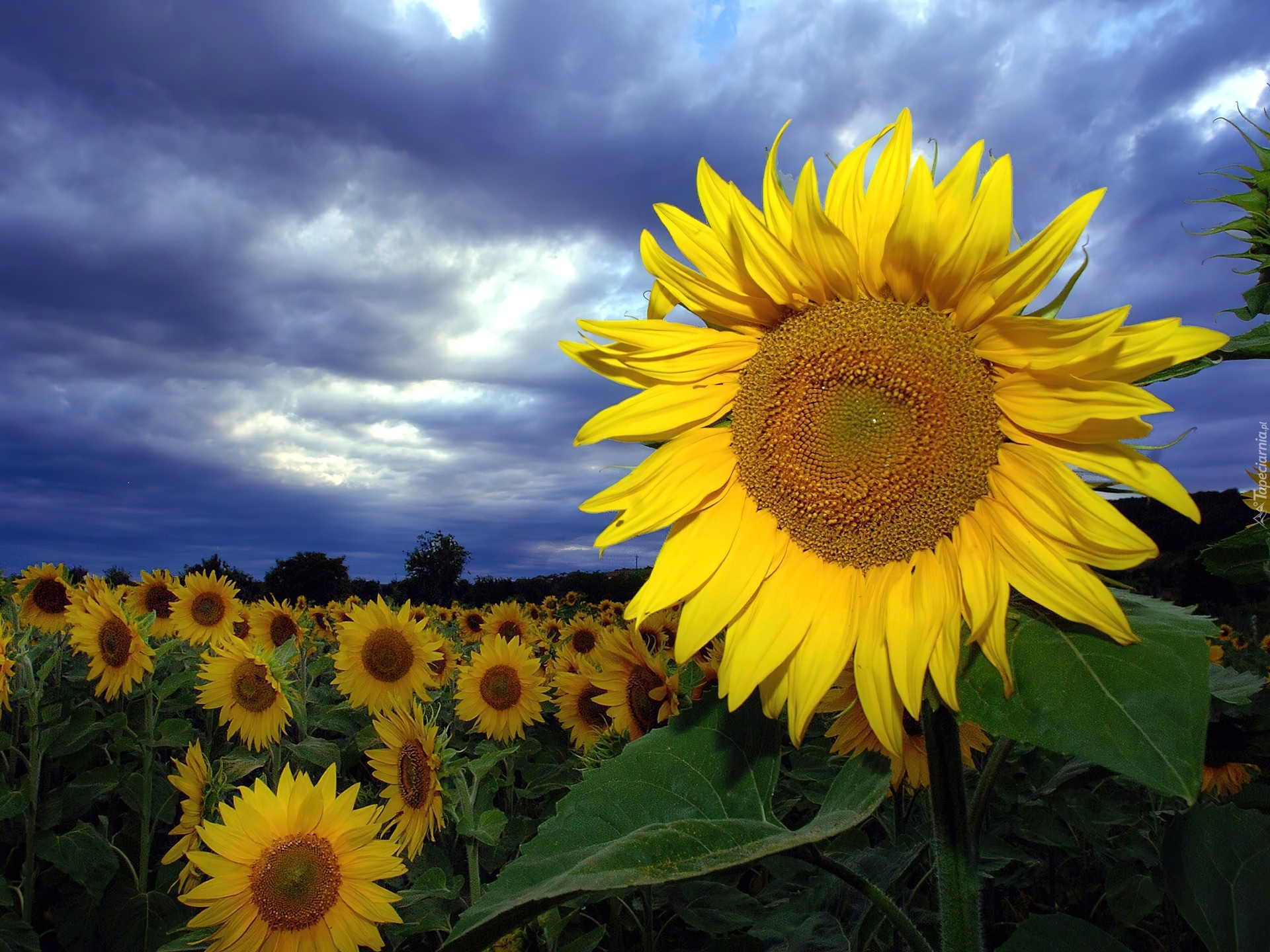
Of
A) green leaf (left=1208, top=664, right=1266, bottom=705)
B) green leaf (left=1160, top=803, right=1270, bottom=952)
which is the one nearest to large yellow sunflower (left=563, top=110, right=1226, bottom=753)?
green leaf (left=1208, top=664, right=1266, bottom=705)

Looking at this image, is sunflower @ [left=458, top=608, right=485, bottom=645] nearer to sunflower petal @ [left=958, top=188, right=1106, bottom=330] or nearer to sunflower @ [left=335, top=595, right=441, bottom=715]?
sunflower @ [left=335, top=595, right=441, bottom=715]

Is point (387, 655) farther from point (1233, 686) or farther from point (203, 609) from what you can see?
point (1233, 686)

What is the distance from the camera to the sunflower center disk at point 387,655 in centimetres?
512

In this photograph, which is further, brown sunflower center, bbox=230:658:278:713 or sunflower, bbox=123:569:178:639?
sunflower, bbox=123:569:178:639

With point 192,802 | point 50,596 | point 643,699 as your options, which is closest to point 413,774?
point 192,802

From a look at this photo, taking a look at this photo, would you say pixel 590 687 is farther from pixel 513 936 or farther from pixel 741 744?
pixel 741 744

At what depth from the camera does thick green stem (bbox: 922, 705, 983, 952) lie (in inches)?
54.4

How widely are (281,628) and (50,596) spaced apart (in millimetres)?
2218

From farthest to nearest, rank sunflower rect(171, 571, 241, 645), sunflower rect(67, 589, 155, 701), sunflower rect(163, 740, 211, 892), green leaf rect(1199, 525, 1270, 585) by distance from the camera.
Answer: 1. sunflower rect(171, 571, 241, 645)
2. sunflower rect(67, 589, 155, 701)
3. sunflower rect(163, 740, 211, 892)
4. green leaf rect(1199, 525, 1270, 585)

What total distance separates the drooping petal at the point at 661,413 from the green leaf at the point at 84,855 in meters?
4.70

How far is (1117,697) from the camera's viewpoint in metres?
1.08

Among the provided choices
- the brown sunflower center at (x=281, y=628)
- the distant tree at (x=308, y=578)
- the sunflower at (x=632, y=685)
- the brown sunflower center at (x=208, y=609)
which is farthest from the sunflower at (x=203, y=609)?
the distant tree at (x=308, y=578)

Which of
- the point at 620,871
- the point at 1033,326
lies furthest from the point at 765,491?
the point at 620,871

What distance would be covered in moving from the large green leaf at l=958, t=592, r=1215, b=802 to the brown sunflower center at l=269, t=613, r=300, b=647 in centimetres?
690
